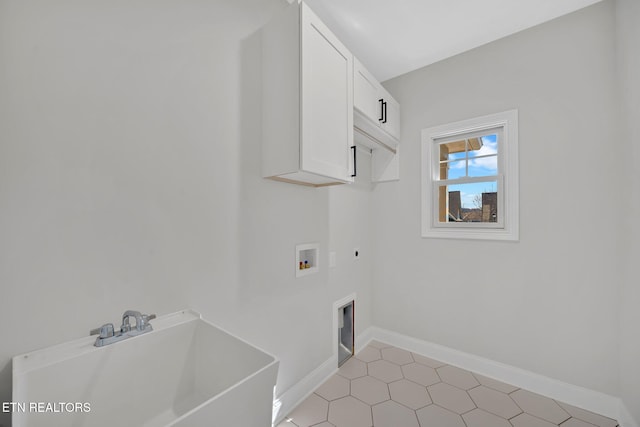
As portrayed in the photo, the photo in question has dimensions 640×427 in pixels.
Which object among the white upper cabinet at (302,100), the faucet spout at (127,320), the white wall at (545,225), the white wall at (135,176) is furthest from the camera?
the white wall at (545,225)

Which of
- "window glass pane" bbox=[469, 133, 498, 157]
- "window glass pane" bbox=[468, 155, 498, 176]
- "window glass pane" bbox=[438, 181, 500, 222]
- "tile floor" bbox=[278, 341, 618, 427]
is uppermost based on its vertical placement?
"window glass pane" bbox=[469, 133, 498, 157]

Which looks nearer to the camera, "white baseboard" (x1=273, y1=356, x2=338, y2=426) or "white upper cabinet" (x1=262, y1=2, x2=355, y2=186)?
"white upper cabinet" (x1=262, y1=2, x2=355, y2=186)

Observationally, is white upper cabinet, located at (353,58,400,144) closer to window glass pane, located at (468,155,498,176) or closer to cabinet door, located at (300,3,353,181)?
cabinet door, located at (300,3,353,181)

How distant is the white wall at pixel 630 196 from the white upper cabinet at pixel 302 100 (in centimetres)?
163

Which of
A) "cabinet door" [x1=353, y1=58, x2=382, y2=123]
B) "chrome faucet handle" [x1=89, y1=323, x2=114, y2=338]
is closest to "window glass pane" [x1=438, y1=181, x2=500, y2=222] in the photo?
"cabinet door" [x1=353, y1=58, x2=382, y2=123]

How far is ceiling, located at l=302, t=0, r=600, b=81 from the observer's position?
170 centimetres

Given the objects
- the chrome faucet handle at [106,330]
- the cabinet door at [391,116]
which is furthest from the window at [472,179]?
the chrome faucet handle at [106,330]

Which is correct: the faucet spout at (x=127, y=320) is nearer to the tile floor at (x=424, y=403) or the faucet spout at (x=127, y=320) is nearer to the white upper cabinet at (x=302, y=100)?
the white upper cabinet at (x=302, y=100)

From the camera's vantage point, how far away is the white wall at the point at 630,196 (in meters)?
1.39

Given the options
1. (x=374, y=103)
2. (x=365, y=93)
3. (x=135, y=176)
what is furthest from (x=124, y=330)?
(x=374, y=103)

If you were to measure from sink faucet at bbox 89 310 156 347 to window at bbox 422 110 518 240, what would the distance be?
7.15 feet

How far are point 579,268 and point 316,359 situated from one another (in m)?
1.96

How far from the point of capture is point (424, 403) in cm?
171

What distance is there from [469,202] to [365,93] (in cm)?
131
